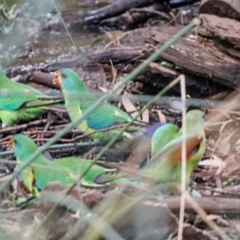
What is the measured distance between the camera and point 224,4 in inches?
139

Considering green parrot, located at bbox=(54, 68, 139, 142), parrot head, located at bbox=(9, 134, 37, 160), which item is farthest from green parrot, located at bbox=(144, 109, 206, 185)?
green parrot, located at bbox=(54, 68, 139, 142)

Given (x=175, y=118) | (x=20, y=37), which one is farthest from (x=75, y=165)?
(x=20, y=37)

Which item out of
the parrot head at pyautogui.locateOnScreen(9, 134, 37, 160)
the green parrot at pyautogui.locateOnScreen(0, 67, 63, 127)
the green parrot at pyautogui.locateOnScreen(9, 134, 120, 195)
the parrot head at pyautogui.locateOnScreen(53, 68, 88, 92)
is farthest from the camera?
the green parrot at pyautogui.locateOnScreen(0, 67, 63, 127)

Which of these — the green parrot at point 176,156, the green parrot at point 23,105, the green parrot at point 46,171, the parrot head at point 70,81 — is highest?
the green parrot at point 176,156

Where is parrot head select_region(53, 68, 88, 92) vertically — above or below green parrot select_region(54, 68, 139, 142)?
above

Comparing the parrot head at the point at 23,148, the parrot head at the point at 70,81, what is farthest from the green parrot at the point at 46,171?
the parrot head at the point at 70,81

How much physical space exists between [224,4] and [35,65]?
1.77 meters

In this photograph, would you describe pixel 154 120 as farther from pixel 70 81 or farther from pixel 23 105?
pixel 23 105

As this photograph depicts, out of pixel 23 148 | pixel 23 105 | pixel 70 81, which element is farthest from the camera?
pixel 23 105

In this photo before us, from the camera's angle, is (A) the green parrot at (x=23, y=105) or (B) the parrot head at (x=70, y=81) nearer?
(B) the parrot head at (x=70, y=81)

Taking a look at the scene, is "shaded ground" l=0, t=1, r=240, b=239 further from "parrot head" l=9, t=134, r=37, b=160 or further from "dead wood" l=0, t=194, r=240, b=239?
"parrot head" l=9, t=134, r=37, b=160

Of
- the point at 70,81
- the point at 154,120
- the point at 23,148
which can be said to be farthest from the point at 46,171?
the point at 154,120

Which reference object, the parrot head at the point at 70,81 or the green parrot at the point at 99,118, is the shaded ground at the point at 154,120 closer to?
the green parrot at the point at 99,118

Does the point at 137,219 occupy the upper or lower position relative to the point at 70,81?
upper
